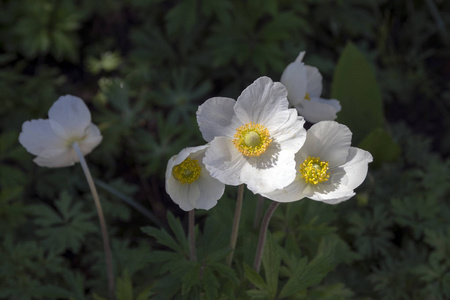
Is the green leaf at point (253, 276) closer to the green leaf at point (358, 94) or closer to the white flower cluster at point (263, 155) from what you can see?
the white flower cluster at point (263, 155)

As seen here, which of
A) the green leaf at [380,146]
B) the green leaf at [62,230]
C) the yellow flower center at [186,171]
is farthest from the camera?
the green leaf at [380,146]

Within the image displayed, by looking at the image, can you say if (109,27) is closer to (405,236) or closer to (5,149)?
(5,149)

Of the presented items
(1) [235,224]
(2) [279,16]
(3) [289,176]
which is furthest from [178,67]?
(3) [289,176]

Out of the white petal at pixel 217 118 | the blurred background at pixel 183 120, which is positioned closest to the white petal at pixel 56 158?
the blurred background at pixel 183 120

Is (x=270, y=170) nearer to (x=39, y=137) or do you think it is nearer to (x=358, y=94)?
(x=39, y=137)

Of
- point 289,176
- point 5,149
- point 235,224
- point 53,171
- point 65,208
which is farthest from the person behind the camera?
point 53,171

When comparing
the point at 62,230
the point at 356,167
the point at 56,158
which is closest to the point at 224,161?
the point at 356,167

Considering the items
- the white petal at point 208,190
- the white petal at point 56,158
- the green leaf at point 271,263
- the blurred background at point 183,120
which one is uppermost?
the white petal at point 208,190
